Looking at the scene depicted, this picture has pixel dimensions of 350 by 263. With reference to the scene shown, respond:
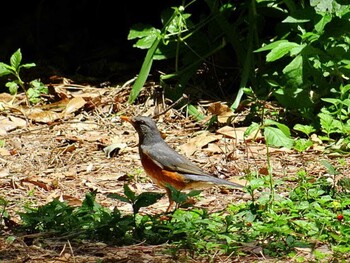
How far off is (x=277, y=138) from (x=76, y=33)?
13.3 ft

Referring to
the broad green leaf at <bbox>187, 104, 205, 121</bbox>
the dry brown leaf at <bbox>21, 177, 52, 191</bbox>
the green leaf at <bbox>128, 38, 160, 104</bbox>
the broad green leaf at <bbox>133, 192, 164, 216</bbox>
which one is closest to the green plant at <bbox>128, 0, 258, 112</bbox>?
the green leaf at <bbox>128, 38, 160, 104</bbox>

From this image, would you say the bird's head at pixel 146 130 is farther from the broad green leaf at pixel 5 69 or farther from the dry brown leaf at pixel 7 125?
the broad green leaf at pixel 5 69

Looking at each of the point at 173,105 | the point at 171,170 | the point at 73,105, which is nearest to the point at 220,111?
the point at 173,105

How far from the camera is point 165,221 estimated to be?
16.6ft

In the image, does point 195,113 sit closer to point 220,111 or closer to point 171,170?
point 220,111

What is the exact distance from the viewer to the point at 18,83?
27.8 feet

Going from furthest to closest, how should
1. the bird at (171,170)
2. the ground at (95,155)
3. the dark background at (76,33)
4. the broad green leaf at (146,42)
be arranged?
the dark background at (76,33) < the broad green leaf at (146,42) < the bird at (171,170) < the ground at (95,155)

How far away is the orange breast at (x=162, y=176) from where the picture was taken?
6.13 metres

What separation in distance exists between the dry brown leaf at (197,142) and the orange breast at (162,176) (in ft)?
2.78

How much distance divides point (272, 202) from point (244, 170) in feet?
3.54

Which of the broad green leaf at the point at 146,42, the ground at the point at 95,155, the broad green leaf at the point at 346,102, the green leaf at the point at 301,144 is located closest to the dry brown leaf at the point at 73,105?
the ground at the point at 95,155

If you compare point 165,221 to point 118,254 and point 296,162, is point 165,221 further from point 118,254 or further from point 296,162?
point 296,162

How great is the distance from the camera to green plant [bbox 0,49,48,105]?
26.4 feet

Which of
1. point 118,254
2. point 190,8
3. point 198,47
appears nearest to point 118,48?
point 190,8
